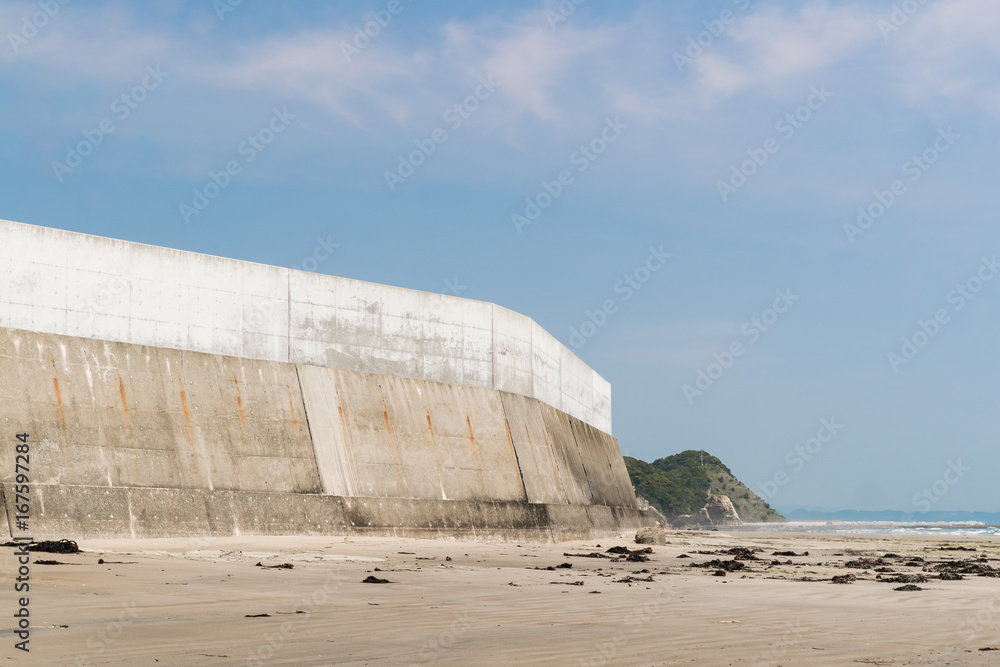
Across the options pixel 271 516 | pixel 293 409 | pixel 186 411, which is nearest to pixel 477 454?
pixel 293 409

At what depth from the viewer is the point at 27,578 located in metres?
8.59

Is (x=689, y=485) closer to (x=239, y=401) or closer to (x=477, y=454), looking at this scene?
(x=477, y=454)

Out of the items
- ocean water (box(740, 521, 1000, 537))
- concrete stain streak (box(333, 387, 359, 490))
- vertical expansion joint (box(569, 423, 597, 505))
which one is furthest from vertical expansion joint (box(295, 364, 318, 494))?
Result: ocean water (box(740, 521, 1000, 537))

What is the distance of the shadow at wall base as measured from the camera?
14656 millimetres

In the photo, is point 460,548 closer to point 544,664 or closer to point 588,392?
point 544,664

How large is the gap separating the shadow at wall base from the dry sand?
1.91 meters

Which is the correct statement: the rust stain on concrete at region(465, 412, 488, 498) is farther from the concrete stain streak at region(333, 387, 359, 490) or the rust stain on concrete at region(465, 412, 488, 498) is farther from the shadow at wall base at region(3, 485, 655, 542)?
the concrete stain streak at region(333, 387, 359, 490)

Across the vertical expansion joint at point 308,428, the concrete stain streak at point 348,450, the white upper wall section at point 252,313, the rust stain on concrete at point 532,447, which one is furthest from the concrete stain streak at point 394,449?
the rust stain on concrete at point 532,447

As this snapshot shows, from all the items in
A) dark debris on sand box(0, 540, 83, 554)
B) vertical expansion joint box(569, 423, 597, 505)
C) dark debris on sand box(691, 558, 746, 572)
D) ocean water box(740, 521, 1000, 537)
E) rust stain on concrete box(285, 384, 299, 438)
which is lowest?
ocean water box(740, 521, 1000, 537)

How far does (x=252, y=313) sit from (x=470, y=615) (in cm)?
1292

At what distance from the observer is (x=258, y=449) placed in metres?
17.8

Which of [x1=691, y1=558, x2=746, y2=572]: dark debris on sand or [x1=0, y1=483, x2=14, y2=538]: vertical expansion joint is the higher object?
[x1=0, y1=483, x2=14, y2=538]: vertical expansion joint

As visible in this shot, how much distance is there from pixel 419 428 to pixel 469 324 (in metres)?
3.56

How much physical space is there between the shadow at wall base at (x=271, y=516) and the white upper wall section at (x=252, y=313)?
3.22 meters
